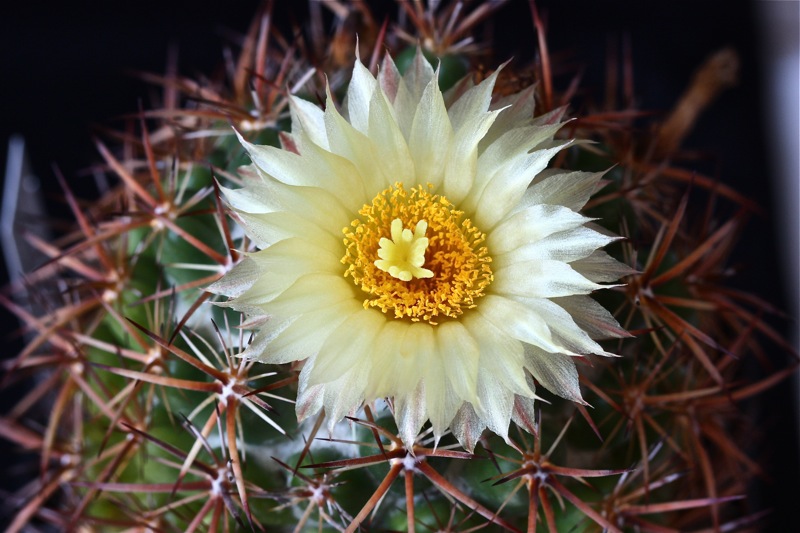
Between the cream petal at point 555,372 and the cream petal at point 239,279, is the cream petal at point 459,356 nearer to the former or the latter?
the cream petal at point 555,372

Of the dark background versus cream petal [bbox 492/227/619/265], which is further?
the dark background

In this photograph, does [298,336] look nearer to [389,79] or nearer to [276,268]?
[276,268]

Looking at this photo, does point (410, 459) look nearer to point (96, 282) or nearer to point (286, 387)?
point (286, 387)

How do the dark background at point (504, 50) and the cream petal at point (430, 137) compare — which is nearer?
the cream petal at point (430, 137)

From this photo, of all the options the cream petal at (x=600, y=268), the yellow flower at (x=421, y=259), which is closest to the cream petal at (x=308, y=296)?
the yellow flower at (x=421, y=259)

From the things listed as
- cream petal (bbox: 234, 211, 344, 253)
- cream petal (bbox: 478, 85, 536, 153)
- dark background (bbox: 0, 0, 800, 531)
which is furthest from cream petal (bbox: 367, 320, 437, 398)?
dark background (bbox: 0, 0, 800, 531)

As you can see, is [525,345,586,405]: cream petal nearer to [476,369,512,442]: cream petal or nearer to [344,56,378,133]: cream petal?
[476,369,512,442]: cream petal
